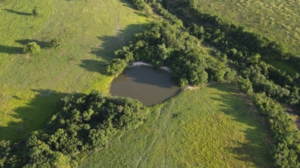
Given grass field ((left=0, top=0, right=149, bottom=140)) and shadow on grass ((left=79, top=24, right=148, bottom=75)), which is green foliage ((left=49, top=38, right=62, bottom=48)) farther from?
shadow on grass ((left=79, top=24, right=148, bottom=75))

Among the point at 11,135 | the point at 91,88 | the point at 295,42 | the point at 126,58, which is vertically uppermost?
the point at 295,42

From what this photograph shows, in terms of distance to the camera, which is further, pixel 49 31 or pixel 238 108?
pixel 49 31

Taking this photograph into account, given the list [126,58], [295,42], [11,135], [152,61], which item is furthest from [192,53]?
[11,135]

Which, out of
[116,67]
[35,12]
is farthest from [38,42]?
[116,67]

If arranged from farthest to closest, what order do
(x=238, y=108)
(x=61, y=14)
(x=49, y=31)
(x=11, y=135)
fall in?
(x=61, y=14) → (x=49, y=31) → (x=238, y=108) → (x=11, y=135)

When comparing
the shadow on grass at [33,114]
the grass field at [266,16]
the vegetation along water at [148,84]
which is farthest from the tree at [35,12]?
the grass field at [266,16]

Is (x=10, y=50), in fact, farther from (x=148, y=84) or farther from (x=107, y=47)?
(x=148, y=84)

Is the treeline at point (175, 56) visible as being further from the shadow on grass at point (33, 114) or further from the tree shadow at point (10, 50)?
the tree shadow at point (10, 50)

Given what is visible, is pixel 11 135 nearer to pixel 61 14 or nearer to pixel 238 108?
pixel 61 14
